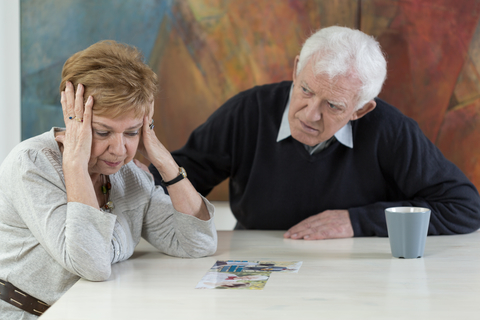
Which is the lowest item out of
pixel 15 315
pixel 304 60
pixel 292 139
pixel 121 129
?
pixel 15 315

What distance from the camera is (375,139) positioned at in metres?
1.74

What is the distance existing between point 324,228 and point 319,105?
1.27 feet

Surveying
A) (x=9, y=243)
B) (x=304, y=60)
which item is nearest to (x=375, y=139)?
(x=304, y=60)

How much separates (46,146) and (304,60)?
86 cm

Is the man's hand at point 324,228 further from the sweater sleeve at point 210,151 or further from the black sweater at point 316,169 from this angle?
the sweater sleeve at point 210,151

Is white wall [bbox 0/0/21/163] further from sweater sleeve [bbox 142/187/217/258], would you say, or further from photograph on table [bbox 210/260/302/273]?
photograph on table [bbox 210/260/302/273]

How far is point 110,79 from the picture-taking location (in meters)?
1.12

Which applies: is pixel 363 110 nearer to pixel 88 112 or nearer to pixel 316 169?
pixel 316 169

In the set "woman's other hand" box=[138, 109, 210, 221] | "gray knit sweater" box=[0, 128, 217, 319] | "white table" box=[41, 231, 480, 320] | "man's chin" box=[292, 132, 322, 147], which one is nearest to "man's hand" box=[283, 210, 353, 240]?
"white table" box=[41, 231, 480, 320]

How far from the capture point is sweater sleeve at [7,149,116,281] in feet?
3.50

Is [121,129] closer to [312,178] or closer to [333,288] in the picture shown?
[333,288]

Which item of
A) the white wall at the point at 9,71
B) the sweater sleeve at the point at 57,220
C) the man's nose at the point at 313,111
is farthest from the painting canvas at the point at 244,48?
the sweater sleeve at the point at 57,220

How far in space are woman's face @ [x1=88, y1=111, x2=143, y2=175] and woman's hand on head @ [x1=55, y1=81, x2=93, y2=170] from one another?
0.02m

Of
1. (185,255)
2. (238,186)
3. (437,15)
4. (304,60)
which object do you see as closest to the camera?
(185,255)
